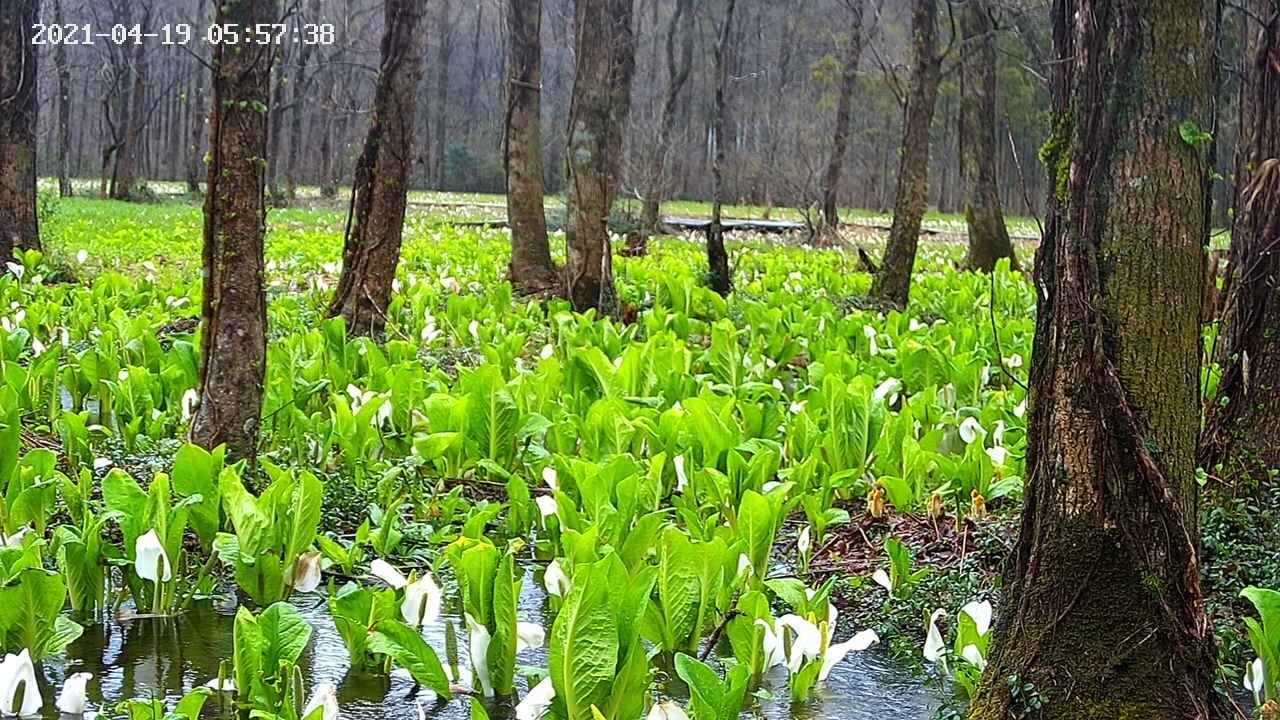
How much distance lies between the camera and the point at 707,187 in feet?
133

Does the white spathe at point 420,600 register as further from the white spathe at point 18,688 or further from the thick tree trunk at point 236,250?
the thick tree trunk at point 236,250

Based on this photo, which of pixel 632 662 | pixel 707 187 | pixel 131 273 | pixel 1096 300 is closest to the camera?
pixel 1096 300

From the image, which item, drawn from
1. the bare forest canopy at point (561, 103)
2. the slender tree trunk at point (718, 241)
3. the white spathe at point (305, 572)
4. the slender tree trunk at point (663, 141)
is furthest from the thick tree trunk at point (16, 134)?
the bare forest canopy at point (561, 103)

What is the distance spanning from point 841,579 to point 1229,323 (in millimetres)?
1407

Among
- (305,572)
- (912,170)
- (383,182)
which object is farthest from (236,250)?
(912,170)

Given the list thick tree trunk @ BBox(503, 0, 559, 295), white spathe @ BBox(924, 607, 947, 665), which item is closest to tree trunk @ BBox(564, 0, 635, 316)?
thick tree trunk @ BBox(503, 0, 559, 295)

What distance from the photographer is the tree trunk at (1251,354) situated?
3934 mm

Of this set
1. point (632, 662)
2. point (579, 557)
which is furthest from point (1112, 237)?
point (579, 557)

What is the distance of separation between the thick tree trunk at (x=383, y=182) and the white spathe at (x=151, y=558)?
4609mm

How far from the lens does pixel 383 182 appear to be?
8.09 metres

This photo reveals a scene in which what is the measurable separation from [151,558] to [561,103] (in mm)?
38626

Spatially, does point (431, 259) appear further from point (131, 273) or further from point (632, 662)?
point (632, 662)

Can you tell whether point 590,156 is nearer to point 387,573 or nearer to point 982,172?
point 982,172

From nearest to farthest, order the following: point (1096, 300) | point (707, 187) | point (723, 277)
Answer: point (1096, 300), point (723, 277), point (707, 187)
